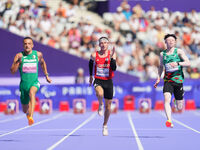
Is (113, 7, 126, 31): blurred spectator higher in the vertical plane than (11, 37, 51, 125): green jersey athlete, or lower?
higher

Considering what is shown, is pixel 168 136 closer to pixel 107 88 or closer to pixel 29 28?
pixel 107 88

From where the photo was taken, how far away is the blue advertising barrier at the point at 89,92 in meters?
22.5

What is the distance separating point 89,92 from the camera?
22.5 meters

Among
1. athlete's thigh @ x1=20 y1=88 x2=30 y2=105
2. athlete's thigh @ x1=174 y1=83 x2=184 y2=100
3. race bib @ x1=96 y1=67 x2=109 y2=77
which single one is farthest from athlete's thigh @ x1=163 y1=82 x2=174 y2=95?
athlete's thigh @ x1=20 y1=88 x2=30 y2=105

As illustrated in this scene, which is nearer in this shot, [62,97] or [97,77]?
[97,77]

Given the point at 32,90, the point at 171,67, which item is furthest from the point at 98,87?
the point at 171,67

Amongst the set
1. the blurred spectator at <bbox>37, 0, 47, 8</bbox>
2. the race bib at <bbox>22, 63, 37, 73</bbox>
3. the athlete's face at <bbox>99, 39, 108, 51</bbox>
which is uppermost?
the blurred spectator at <bbox>37, 0, 47, 8</bbox>

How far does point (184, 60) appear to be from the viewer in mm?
10766

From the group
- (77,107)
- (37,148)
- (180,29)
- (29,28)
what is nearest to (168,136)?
(37,148)

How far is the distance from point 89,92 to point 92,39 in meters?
3.65

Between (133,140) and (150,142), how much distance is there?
529 mm

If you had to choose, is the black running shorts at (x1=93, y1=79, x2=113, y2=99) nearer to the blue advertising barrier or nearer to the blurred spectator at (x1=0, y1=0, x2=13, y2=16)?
the blue advertising barrier

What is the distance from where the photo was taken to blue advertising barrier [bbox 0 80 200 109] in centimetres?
2247

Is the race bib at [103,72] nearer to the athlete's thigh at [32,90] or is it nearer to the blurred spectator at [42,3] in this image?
the athlete's thigh at [32,90]
